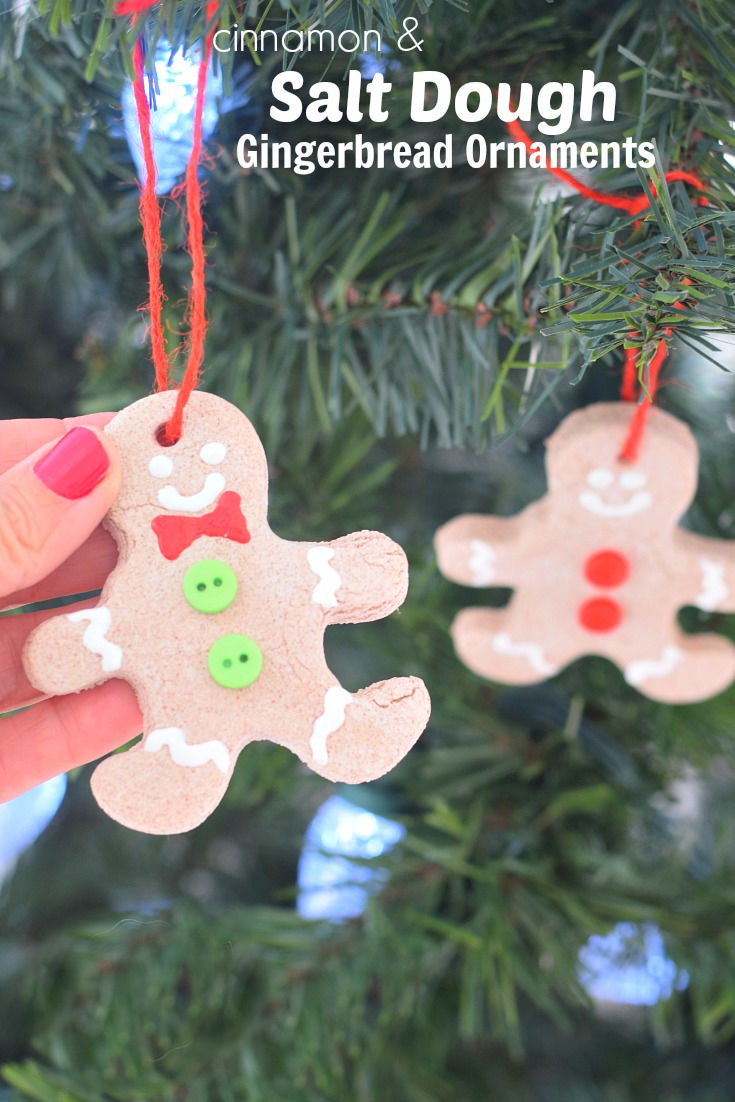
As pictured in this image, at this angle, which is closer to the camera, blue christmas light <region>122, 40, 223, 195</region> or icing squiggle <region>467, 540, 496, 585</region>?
blue christmas light <region>122, 40, 223, 195</region>

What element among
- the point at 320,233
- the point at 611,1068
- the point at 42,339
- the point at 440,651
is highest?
the point at 320,233

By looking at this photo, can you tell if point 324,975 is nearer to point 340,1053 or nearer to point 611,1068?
point 340,1053

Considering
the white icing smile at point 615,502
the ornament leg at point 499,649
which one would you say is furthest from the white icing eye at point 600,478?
the ornament leg at point 499,649

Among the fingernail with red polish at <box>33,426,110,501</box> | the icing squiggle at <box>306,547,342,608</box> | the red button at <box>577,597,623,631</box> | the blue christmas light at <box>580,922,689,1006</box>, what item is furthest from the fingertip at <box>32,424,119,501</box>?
the blue christmas light at <box>580,922,689,1006</box>

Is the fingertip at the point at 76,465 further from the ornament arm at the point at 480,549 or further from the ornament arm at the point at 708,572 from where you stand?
the ornament arm at the point at 708,572

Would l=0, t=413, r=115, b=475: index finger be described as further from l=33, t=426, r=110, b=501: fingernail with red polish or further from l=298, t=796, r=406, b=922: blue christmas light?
l=298, t=796, r=406, b=922: blue christmas light

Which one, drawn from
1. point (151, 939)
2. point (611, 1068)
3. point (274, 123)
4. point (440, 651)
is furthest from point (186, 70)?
point (611, 1068)

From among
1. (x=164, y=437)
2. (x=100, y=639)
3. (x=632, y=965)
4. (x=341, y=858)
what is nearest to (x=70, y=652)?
(x=100, y=639)
